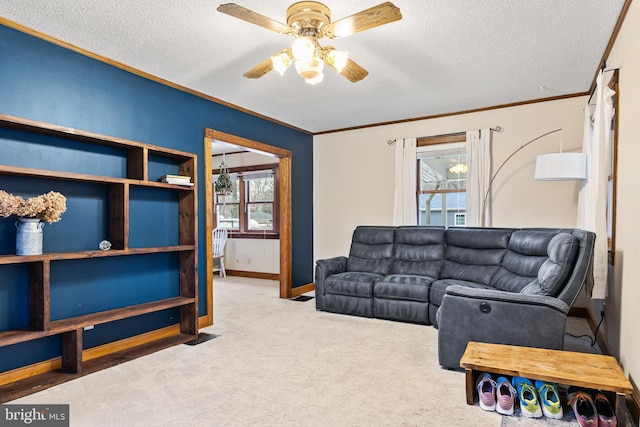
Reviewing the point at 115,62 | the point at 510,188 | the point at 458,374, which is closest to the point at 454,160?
the point at 510,188

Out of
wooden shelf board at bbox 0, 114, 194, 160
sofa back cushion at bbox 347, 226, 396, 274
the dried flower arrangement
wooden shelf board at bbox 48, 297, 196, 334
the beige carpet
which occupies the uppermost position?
wooden shelf board at bbox 0, 114, 194, 160

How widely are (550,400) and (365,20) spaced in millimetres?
2390

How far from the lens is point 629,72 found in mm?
2531

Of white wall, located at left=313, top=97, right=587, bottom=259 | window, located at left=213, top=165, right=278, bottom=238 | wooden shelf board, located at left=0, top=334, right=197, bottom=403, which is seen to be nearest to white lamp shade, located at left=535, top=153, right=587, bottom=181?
white wall, located at left=313, top=97, right=587, bottom=259

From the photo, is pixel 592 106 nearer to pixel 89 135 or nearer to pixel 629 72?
pixel 629 72

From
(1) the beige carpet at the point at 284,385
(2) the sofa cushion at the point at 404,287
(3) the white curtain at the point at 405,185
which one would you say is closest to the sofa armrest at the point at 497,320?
(1) the beige carpet at the point at 284,385

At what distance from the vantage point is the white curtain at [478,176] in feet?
15.7

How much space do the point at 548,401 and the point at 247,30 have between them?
10.1ft

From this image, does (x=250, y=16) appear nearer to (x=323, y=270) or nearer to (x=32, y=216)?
(x=32, y=216)

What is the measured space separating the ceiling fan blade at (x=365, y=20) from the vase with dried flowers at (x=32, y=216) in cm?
214

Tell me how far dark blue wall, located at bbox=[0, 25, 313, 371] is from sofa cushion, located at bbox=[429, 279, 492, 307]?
7.88ft

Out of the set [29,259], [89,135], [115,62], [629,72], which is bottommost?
[29,259]

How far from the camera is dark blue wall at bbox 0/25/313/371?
2682mm

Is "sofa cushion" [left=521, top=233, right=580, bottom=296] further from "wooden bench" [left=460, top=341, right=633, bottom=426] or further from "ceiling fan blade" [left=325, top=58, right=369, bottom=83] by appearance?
"ceiling fan blade" [left=325, top=58, right=369, bottom=83]
